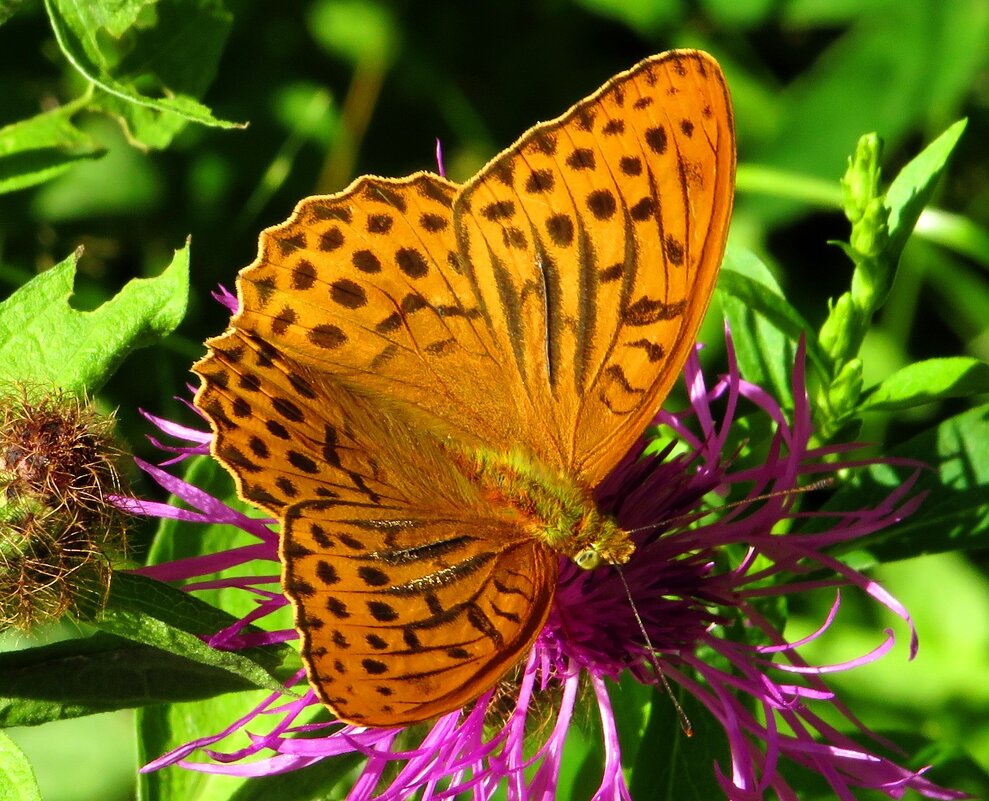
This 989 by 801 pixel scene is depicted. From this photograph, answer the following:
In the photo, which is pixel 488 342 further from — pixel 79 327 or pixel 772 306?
pixel 79 327

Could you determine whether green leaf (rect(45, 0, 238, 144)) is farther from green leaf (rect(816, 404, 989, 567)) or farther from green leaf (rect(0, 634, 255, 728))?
green leaf (rect(816, 404, 989, 567))

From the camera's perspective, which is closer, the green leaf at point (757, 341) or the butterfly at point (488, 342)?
the butterfly at point (488, 342)

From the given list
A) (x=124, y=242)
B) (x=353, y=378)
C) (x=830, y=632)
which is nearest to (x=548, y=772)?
(x=353, y=378)

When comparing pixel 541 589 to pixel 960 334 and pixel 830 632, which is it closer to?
pixel 830 632

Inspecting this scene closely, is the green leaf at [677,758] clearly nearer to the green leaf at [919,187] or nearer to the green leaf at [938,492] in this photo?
the green leaf at [938,492]

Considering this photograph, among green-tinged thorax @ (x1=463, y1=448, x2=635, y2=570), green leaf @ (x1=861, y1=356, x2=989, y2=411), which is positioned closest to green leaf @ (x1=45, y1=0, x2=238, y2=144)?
green-tinged thorax @ (x1=463, y1=448, x2=635, y2=570)

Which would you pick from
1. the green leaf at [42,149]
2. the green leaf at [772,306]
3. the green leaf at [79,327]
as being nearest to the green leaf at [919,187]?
the green leaf at [772,306]
